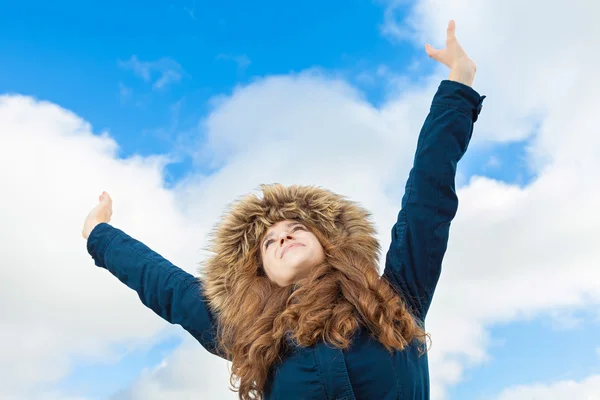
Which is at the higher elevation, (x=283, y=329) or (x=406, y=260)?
(x=406, y=260)

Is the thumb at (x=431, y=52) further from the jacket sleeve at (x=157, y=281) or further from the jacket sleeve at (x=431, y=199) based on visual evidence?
the jacket sleeve at (x=157, y=281)

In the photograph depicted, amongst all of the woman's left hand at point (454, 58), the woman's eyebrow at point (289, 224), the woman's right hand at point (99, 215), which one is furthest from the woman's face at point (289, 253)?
the woman's right hand at point (99, 215)

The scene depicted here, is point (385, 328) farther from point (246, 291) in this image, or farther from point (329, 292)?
point (246, 291)

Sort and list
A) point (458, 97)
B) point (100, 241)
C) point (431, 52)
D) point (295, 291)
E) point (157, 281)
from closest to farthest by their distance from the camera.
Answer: point (295, 291) < point (458, 97) < point (431, 52) < point (157, 281) < point (100, 241)

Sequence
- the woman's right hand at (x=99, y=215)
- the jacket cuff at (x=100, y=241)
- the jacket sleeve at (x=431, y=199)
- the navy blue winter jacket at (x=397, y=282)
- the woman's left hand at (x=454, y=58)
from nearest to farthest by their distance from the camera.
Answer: the navy blue winter jacket at (x=397, y=282) → the jacket sleeve at (x=431, y=199) → the woman's left hand at (x=454, y=58) → the jacket cuff at (x=100, y=241) → the woman's right hand at (x=99, y=215)

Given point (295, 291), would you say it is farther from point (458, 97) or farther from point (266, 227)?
point (458, 97)

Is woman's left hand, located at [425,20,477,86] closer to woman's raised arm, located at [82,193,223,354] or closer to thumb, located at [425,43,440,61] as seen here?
thumb, located at [425,43,440,61]

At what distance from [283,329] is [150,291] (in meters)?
1.18

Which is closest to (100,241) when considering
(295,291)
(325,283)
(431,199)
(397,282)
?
(295,291)

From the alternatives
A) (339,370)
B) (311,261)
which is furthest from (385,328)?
(311,261)

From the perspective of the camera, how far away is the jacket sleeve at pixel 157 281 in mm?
3756

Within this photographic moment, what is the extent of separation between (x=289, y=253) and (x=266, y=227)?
0.30m

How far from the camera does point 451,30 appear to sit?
3582mm

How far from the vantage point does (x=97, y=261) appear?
14.0 ft
